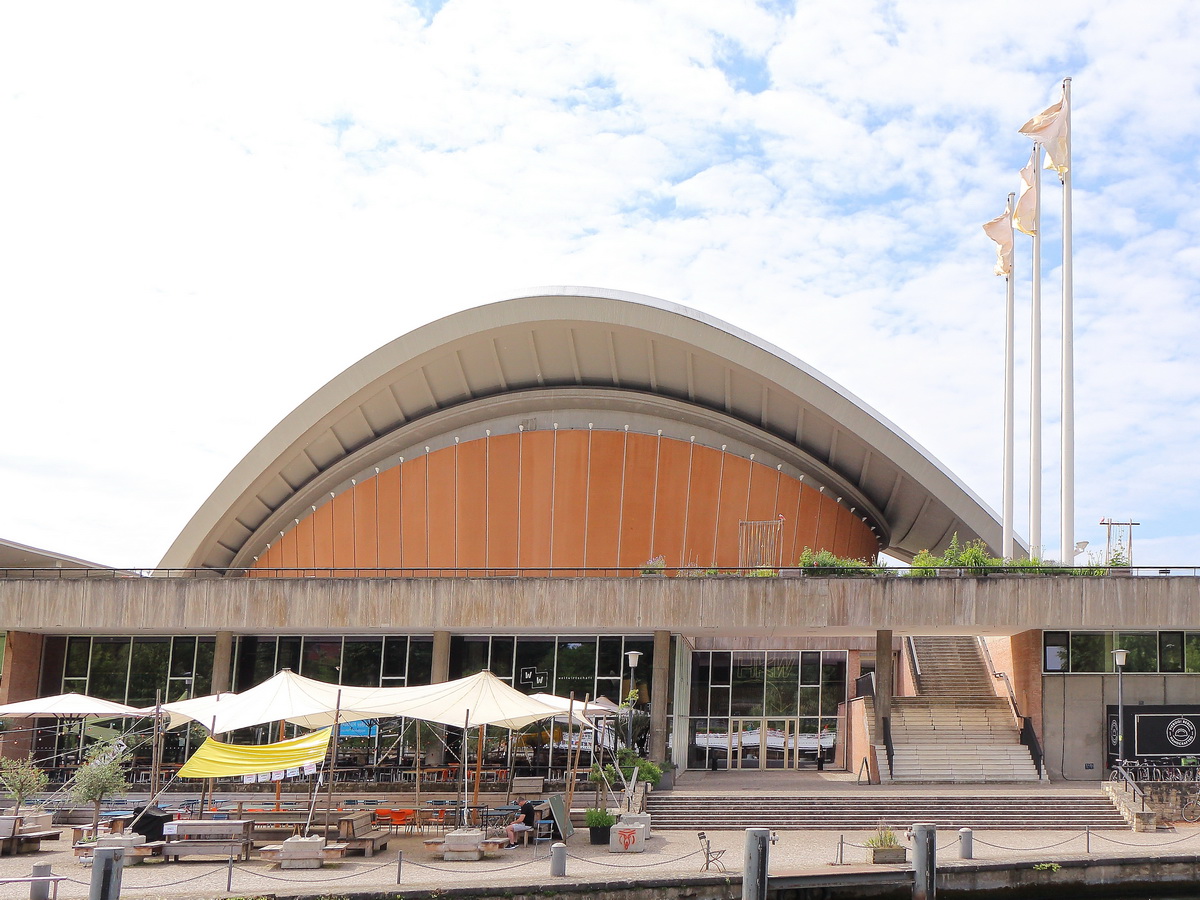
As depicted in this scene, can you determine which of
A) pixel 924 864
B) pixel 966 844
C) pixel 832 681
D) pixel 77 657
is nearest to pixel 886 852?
pixel 924 864

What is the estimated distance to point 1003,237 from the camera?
40.6 metres

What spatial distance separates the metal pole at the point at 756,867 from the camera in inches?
688

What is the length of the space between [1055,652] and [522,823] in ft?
54.9

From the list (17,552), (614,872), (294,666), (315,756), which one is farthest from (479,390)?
(614,872)

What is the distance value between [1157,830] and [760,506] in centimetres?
1849

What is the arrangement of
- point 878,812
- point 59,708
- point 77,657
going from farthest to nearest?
point 77,657 → point 878,812 → point 59,708

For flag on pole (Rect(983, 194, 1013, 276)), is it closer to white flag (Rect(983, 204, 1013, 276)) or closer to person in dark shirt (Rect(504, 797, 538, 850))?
white flag (Rect(983, 204, 1013, 276))

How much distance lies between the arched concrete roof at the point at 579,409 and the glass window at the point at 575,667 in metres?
9.75

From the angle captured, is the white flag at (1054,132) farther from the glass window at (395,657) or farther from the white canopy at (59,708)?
the white canopy at (59,708)

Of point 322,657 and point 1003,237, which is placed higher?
point 1003,237

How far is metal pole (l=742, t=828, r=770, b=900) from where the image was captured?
17.5 meters

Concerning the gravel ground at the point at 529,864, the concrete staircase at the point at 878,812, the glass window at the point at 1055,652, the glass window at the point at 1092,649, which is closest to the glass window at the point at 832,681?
the glass window at the point at 1055,652

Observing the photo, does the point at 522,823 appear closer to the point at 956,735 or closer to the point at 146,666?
the point at 956,735

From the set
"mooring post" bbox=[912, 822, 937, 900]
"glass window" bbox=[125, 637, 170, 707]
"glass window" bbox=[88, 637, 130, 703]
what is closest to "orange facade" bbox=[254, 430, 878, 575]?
"glass window" bbox=[125, 637, 170, 707]
